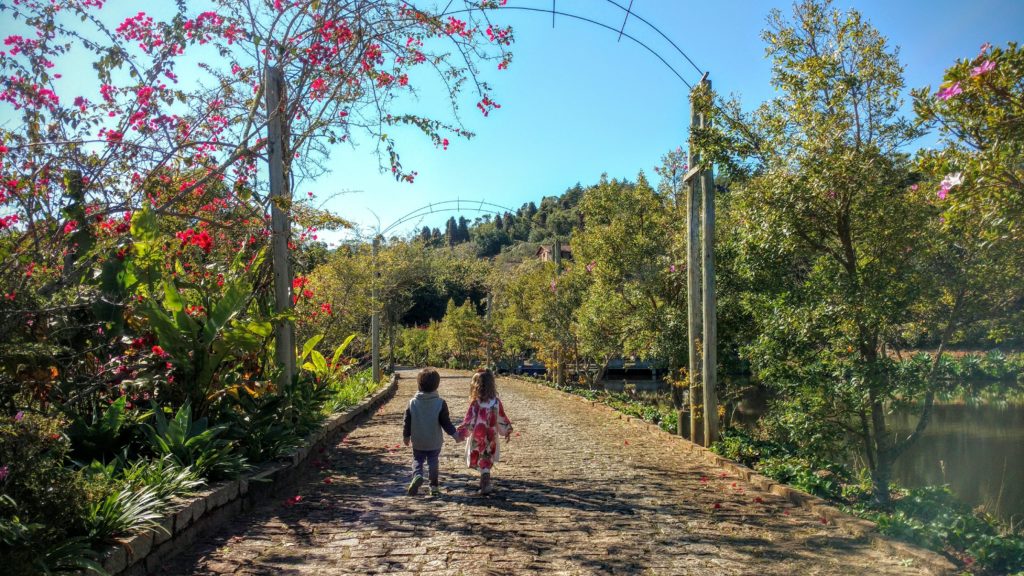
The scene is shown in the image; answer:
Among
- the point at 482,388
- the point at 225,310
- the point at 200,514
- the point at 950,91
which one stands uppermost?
the point at 950,91

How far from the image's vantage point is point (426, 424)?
672cm

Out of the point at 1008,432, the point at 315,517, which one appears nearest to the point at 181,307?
the point at 315,517

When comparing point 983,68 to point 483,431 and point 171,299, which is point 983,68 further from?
point 171,299

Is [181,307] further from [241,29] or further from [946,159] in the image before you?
[946,159]

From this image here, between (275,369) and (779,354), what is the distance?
6.06 m

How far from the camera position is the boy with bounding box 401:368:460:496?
672 cm

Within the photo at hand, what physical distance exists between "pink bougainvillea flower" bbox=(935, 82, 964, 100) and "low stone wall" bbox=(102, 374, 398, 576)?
17.7ft

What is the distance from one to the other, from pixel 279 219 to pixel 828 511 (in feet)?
23.0

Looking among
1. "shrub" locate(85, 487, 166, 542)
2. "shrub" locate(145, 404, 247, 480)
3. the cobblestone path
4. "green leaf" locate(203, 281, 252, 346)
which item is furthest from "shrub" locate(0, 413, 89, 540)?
"green leaf" locate(203, 281, 252, 346)

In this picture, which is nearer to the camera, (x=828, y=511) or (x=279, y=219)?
(x=828, y=511)

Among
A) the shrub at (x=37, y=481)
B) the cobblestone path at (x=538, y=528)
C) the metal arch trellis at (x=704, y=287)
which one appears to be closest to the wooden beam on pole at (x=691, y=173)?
the metal arch trellis at (x=704, y=287)

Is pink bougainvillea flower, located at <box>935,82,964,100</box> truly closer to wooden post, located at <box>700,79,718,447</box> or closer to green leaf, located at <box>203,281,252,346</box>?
wooden post, located at <box>700,79,718,447</box>

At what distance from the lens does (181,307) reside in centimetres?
692

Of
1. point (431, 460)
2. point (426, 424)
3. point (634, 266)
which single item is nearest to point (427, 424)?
point (426, 424)
